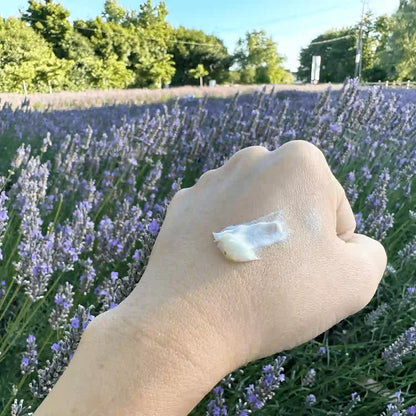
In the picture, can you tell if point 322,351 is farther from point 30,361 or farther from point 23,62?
point 23,62

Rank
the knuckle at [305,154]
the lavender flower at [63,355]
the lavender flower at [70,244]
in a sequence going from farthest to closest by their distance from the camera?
the lavender flower at [70,244]
the lavender flower at [63,355]
the knuckle at [305,154]

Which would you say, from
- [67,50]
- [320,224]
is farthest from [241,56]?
[320,224]

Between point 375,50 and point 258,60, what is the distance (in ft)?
61.4

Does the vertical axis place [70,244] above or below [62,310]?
above

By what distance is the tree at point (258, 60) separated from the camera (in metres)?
43.1

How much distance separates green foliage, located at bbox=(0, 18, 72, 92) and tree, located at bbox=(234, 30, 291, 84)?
73.8 feet

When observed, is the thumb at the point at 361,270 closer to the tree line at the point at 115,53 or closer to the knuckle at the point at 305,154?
the knuckle at the point at 305,154

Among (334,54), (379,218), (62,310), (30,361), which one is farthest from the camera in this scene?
(334,54)

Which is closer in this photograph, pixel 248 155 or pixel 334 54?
pixel 248 155

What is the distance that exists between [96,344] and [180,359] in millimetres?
109

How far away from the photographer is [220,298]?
1.89 ft

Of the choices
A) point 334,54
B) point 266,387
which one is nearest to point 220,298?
point 266,387

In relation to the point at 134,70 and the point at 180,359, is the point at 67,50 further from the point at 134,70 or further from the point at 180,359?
the point at 180,359

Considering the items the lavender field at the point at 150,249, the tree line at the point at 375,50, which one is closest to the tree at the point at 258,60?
the tree line at the point at 375,50
